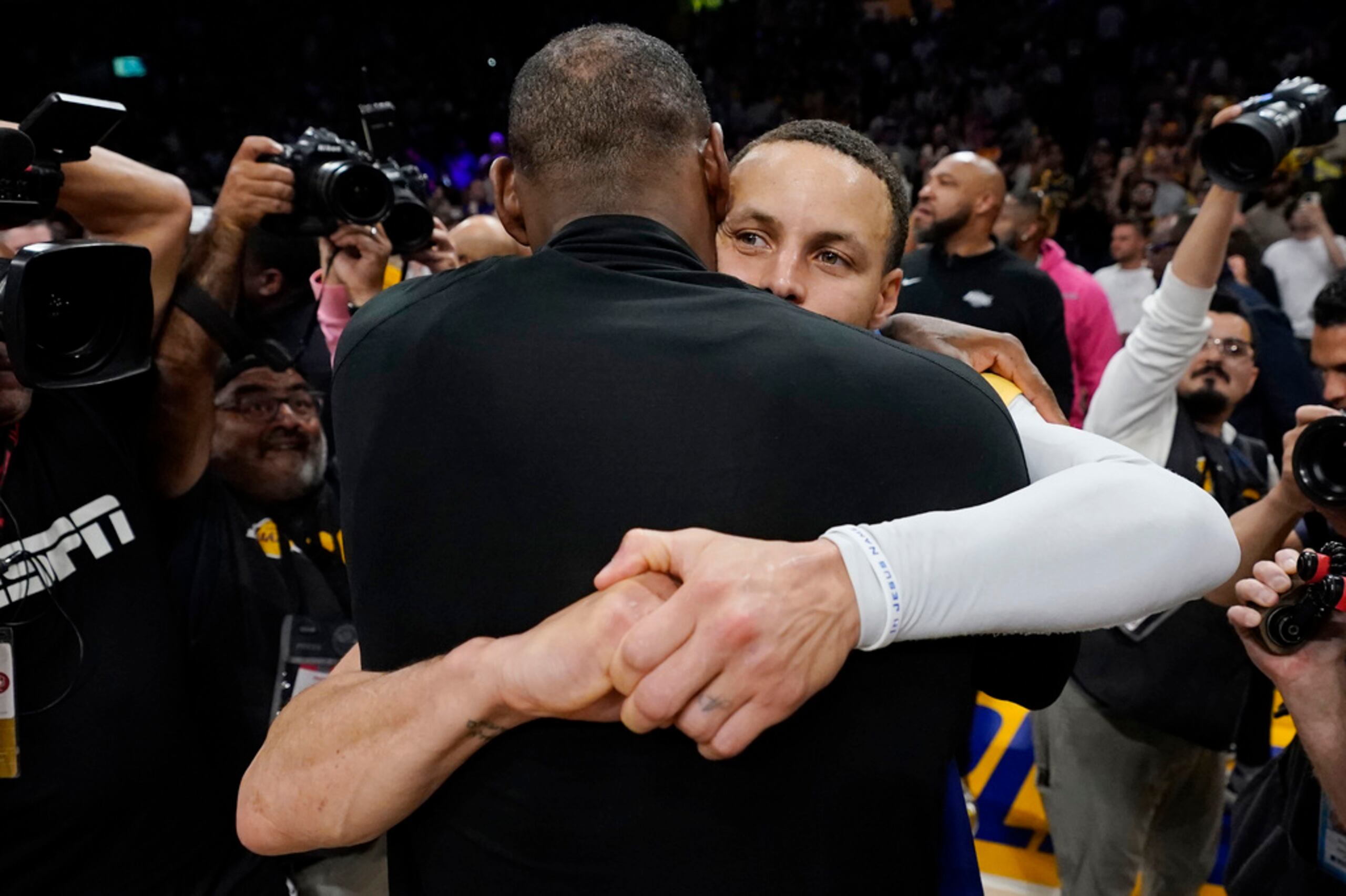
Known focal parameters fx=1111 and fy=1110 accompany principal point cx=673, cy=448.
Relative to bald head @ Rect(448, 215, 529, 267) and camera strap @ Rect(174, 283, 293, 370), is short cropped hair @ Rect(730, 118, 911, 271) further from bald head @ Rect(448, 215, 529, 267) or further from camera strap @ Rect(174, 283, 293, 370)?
bald head @ Rect(448, 215, 529, 267)

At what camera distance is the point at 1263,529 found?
205 centimetres

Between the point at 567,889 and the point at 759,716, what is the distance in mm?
241

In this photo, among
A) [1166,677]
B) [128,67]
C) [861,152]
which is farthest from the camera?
[128,67]

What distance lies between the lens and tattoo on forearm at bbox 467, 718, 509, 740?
0.92 metres

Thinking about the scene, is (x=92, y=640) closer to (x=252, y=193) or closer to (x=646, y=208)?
(x=252, y=193)

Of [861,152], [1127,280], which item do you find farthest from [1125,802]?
[1127,280]

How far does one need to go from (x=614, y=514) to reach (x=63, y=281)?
3.57 ft

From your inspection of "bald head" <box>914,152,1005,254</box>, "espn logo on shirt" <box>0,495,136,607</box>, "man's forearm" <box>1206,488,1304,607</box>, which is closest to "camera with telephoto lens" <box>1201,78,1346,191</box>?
"man's forearm" <box>1206,488,1304,607</box>

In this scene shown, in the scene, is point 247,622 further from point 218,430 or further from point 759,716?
point 759,716

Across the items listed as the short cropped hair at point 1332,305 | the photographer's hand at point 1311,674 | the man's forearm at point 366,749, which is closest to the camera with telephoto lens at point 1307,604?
the photographer's hand at point 1311,674

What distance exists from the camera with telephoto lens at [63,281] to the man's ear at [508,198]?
690 mm

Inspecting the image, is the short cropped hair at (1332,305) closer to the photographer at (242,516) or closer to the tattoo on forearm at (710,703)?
the tattoo on forearm at (710,703)

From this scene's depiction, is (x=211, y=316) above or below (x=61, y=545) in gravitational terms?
above

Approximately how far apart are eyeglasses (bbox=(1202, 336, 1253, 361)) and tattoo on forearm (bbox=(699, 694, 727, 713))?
246 centimetres
